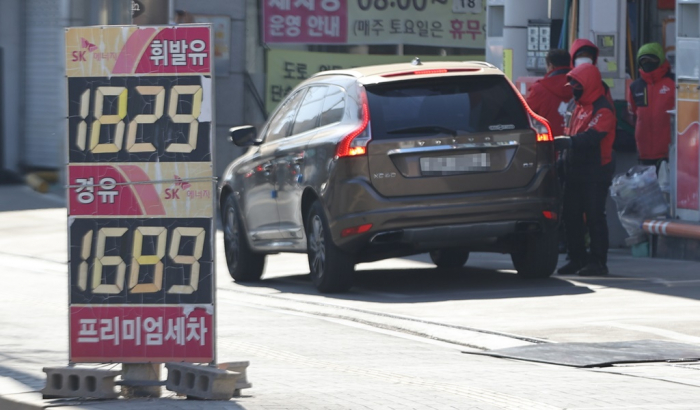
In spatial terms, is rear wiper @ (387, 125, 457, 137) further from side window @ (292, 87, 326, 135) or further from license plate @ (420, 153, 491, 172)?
side window @ (292, 87, 326, 135)

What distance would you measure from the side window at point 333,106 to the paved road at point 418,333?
137 cm

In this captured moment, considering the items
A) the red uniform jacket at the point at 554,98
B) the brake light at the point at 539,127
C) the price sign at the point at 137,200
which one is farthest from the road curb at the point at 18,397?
the red uniform jacket at the point at 554,98

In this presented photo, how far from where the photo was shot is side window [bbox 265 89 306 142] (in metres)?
12.9

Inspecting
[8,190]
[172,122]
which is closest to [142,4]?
[172,122]

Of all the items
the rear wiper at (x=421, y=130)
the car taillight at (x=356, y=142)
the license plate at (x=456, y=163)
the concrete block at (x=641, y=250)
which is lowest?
the concrete block at (x=641, y=250)

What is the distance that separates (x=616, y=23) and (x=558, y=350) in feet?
24.7

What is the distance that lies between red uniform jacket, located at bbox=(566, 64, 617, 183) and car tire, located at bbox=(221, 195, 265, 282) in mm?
2918

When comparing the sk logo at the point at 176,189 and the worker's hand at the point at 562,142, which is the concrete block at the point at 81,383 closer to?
the sk logo at the point at 176,189

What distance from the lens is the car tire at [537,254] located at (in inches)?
472

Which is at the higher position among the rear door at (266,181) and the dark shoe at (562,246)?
the rear door at (266,181)

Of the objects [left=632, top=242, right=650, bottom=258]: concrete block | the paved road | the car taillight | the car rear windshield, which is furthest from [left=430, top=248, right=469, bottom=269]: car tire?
the car taillight

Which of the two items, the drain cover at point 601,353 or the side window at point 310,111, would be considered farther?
the side window at point 310,111

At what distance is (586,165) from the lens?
12438mm

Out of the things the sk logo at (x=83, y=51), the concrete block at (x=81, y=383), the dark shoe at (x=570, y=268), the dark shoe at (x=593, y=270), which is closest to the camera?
the concrete block at (x=81, y=383)
